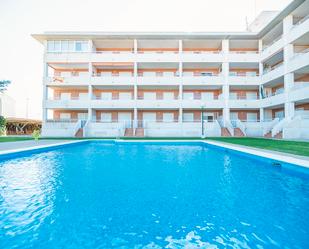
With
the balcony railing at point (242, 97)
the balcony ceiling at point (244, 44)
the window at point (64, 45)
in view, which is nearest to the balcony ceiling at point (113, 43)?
the window at point (64, 45)

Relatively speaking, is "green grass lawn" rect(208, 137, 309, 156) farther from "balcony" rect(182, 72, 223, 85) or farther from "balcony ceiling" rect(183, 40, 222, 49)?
"balcony ceiling" rect(183, 40, 222, 49)

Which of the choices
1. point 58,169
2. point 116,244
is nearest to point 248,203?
point 116,244

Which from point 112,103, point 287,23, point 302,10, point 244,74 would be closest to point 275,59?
point 244,74

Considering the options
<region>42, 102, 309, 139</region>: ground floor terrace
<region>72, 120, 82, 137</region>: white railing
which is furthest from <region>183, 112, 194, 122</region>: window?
<region>72, 120, 82, 137</region>: white railing

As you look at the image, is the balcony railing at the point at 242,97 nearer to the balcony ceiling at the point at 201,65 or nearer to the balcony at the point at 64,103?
the balcony ceiling at the point at 201,65

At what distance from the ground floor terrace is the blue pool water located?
16666mm

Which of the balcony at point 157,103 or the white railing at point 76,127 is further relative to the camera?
the balcony at point 157,103

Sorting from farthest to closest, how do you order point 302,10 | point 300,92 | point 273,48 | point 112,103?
point 112,103 → point 273,48 → point 302,10 → point 300,92

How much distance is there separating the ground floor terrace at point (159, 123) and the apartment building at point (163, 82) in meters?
0.13

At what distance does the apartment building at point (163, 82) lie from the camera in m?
23.6

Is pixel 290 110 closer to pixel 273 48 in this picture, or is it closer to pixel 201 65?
pixel 273 48

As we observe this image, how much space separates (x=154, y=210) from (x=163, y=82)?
2206cm

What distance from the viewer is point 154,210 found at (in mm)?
3625

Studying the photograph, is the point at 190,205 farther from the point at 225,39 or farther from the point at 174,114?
the point at 225,39
